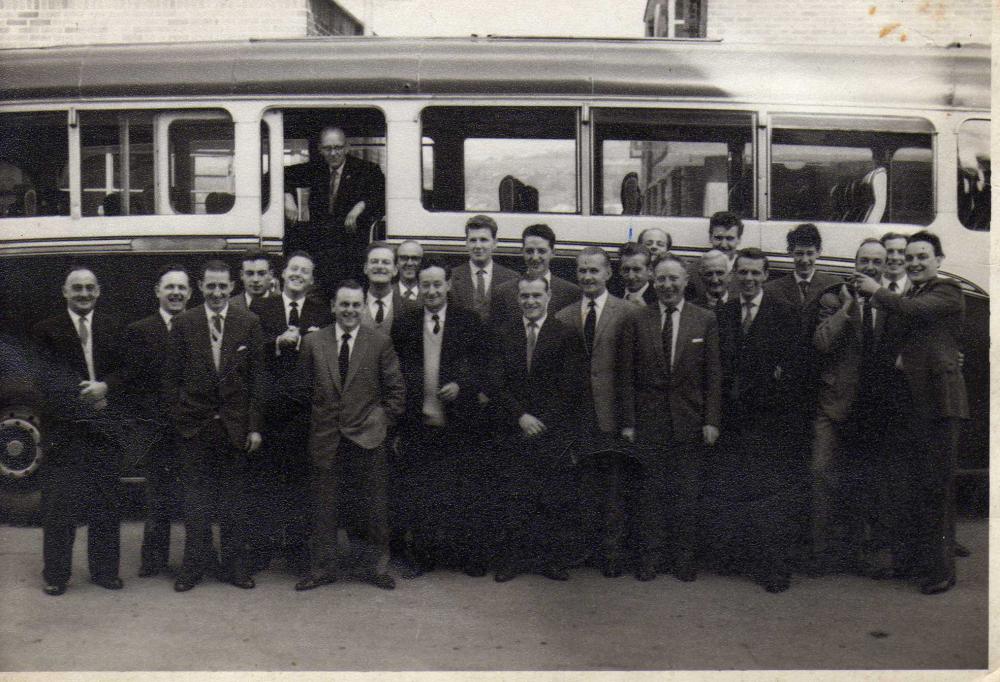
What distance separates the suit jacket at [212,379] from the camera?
16.1 feet

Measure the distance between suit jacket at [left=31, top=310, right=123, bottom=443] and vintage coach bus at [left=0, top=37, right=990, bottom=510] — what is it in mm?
154

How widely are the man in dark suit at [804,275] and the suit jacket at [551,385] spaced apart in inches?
42.8

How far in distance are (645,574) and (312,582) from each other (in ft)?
5.14

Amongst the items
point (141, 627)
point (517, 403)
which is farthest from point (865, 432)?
point (141, 627)

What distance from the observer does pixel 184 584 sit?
4.72 meters

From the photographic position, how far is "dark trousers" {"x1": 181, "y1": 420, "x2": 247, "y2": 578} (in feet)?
15.7

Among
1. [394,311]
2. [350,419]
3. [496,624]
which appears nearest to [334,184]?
[394,311]

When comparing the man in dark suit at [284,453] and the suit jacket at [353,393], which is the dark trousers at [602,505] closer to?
the suit jacket at [353,393]

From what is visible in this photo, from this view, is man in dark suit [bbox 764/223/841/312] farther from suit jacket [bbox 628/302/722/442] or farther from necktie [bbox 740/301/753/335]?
suit jacket [bbox 628/302/722/442]

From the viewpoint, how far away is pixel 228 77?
17.3 ft

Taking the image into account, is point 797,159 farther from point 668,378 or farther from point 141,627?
point 141,627

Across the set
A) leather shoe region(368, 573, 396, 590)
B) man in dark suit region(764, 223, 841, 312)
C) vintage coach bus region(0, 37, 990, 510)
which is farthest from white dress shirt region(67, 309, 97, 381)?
man in dark suit region(764, 223, 841, 312)

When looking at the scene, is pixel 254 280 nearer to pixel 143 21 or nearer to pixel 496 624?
pixel 143 21

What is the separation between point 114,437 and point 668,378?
2.71 meters
